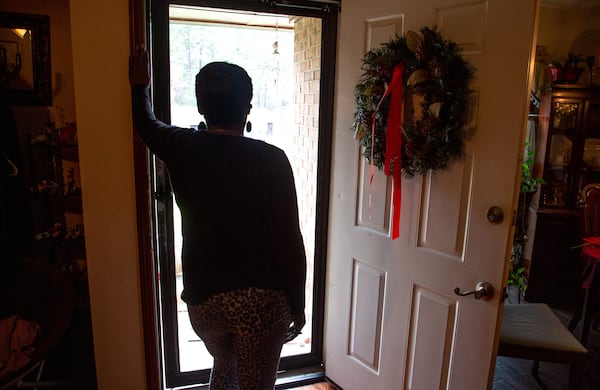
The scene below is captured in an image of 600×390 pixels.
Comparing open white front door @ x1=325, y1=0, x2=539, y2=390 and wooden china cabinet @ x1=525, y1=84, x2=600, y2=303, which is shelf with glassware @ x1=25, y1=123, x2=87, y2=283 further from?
wooden china cabinet @ x1=525, y1=84, x2=600, y2=303

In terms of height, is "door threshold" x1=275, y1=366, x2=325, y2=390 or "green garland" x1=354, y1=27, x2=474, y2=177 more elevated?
"green garland" x1=354, y1=27, x2=474, y2=177

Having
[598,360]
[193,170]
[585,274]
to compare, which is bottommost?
[598,360]

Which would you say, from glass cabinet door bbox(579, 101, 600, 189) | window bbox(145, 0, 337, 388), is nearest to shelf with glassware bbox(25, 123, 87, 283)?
window bbox(145, 0, 337, 388)

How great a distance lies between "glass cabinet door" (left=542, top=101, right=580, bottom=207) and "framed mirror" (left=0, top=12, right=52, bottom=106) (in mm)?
3682

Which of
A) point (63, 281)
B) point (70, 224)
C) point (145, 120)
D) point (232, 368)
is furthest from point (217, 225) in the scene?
point (70, 224)

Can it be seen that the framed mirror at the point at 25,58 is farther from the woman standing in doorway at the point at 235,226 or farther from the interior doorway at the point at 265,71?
the woman standing in doorway at the point at 235,226

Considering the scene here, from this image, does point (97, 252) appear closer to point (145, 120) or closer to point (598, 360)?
point (145, 120)

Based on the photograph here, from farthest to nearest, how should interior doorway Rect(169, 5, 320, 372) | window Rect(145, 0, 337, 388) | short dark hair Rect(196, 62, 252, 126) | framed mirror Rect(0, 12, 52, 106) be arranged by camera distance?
1. interior doorway Rect(169, 5, 320, 372)
2. framed mirror Rect(0, 12, 52, 106)
3. window Rect(145, 0, 337, 388)
4. short dark hair Rect(196, 62, 252, 126)

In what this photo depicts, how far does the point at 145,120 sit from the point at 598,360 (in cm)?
303

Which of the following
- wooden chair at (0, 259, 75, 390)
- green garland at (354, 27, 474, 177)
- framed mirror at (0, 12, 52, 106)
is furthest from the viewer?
framed mirror at (0, 12, 52, 106)

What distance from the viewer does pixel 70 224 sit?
2.21 meters

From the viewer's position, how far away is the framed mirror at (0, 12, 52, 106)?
1899 millimetres

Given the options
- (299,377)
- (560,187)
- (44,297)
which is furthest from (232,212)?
(560,187)

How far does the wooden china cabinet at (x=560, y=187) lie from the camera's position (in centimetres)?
322
